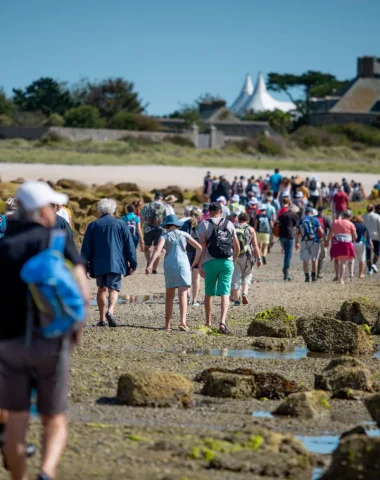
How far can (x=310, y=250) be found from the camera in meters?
22.2

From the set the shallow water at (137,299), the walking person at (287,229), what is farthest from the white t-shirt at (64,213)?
the walking person at (287,229)

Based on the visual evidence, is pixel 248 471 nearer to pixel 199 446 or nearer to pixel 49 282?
pixel 199 446

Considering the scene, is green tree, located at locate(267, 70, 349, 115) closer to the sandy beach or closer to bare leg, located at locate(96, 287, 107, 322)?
the sandy beach

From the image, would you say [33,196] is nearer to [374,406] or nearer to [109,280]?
[374,406]

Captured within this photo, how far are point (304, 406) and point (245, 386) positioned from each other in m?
1.05

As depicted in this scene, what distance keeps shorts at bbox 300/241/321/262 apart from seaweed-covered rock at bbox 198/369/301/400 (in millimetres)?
12013

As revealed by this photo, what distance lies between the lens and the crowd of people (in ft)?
20.2

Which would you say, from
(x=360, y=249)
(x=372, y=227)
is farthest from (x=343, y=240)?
(x=372, y=227)

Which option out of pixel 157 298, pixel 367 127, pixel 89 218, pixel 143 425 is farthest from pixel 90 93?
pixel 143 425

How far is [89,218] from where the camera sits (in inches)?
1240

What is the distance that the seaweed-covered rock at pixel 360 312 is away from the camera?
51.1 ft

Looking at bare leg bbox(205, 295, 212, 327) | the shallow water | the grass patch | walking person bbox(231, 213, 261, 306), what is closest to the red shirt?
the shallow water

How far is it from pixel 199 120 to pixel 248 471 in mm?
111029

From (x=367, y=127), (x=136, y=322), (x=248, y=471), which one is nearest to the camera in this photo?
(x=248, y=471)
